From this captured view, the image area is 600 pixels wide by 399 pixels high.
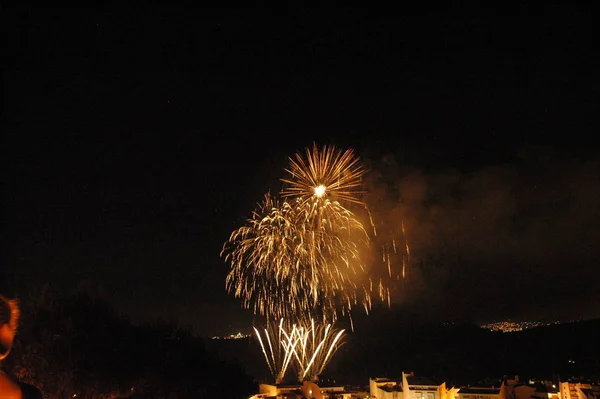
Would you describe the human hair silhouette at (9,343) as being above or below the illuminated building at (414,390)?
below

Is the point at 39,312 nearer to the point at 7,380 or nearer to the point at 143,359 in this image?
the point at 143,359

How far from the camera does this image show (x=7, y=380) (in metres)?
2.31

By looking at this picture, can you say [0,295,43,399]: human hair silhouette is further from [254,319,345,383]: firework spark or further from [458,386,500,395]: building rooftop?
[458,386,500,395]: building rooftop

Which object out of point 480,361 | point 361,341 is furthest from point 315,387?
point 361,341

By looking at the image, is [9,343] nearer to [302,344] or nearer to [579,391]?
[302,344]

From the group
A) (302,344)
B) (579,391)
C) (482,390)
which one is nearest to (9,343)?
(302,344)

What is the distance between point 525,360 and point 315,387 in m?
49.3

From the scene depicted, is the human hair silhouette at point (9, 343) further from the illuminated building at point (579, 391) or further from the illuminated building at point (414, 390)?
the illuminated building at point (414, 390)

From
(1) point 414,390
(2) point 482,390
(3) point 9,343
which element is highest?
(2) point 482,390

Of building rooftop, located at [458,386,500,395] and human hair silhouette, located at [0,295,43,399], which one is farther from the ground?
building rooftop, located at [458,386,500,395]

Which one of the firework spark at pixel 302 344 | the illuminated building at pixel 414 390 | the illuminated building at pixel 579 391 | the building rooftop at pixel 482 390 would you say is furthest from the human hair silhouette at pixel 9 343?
the building rooftop at pixel 482 390

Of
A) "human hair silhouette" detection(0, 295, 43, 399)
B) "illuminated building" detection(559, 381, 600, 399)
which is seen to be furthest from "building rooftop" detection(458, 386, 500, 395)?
"human hair silhouette" detection(0, 295, 43, 399)

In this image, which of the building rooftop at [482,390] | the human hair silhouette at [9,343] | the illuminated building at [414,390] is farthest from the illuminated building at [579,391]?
the human hair silhouette at [9,343]

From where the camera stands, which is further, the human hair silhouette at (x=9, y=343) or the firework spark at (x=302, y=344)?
the firework spark at (x=302, y=344)
